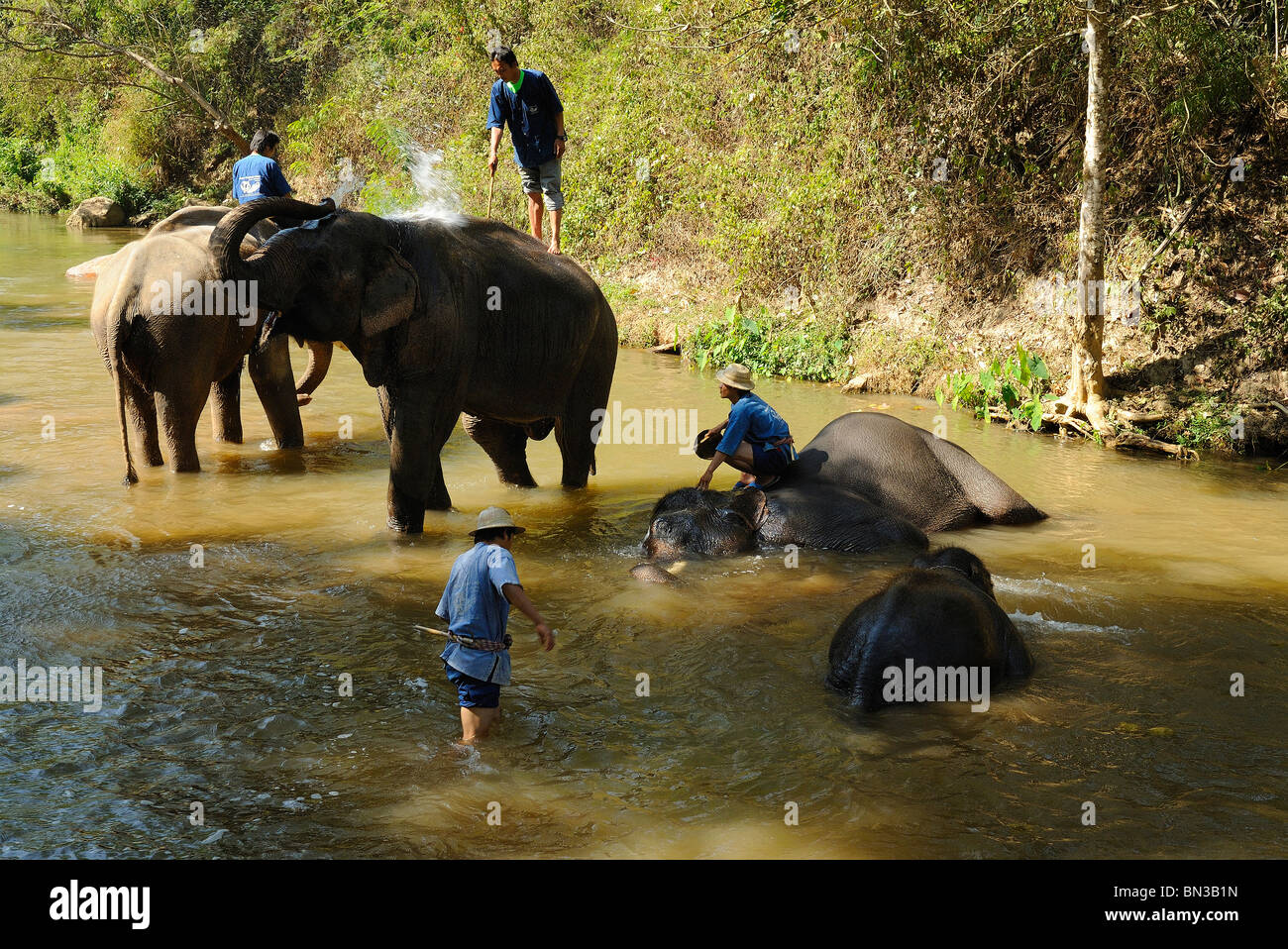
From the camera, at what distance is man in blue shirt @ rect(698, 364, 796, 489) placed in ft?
26.6

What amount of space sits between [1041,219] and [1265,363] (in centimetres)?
291

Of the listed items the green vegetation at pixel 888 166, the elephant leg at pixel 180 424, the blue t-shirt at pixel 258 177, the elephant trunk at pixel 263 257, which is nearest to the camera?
the elephant trunk at pixel 263 257

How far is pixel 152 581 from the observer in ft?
22.2

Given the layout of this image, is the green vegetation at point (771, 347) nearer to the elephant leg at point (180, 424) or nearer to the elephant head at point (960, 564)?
the elephant leg at point (180, 424)

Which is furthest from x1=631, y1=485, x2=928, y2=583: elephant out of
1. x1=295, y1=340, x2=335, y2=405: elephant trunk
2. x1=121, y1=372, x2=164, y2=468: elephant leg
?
x1=295, y1=340, x2=335, y2=405: elephant trunk

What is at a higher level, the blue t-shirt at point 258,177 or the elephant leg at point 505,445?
the blue t-shirt at point 258,177

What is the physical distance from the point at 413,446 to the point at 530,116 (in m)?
4.36

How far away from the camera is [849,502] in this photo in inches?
309

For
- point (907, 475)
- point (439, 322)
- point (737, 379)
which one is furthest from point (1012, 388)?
point (439, 322)

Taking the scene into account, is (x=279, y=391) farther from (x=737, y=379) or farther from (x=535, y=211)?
(x=737, y=379)

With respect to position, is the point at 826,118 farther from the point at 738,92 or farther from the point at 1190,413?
the point at 1190,413

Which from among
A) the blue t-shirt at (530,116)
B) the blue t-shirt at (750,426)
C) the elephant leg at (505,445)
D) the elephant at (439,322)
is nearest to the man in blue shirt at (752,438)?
the blue t-shirt at (750,426)

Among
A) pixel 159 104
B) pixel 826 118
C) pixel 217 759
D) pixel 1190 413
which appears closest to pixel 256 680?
pixel 217 759

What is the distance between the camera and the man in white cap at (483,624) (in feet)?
15.7
